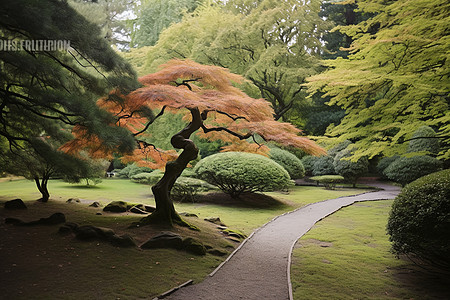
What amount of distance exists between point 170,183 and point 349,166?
16982 mm

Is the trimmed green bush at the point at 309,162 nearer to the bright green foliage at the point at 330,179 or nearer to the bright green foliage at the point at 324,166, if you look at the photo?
the bright green foliage at the point at 324,166

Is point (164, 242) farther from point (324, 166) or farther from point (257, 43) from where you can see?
point (324, 166)

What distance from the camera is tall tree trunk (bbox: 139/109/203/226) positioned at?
737cm

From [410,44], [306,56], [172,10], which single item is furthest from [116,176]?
[410,44]

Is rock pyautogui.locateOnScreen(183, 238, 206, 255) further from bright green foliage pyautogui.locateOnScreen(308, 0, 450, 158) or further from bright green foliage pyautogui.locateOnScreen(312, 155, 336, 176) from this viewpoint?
bright green foliage pyautogui.locateOnScreen(312, 155, 336, 176)

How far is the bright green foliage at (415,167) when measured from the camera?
57.0 feet

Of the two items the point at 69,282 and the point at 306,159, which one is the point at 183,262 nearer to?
the point at 69,282

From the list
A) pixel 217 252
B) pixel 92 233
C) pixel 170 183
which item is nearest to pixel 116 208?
pixel 170 183

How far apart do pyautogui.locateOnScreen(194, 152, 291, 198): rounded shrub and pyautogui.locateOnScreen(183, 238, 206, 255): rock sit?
21.8 ft

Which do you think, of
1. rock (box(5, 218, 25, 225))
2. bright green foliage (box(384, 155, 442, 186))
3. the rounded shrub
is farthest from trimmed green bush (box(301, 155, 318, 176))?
rock (box(5, 218, 25, 225))

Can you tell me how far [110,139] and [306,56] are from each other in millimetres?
19560

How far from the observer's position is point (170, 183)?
808 centimetres

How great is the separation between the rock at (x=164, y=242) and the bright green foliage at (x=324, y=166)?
19813 mm

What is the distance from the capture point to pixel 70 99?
4.72 m
